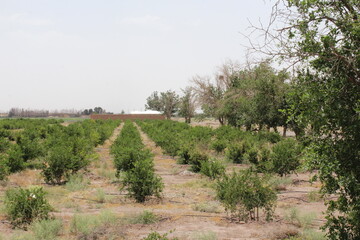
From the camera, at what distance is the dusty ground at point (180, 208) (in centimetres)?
620

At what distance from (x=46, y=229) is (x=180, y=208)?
3.13 m

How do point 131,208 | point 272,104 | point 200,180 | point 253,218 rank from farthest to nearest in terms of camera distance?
1. point 272,104
2. point 200,180
3. point 131,208
4. point 253,218

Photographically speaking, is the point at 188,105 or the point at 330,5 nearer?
the point at 330,5

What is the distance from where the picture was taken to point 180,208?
27.0 feet

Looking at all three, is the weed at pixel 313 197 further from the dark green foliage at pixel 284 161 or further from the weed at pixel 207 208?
the dark green foliage at pixel 284 161

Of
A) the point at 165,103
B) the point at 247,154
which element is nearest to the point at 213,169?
the point at 247,154

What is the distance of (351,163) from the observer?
4.63 metres

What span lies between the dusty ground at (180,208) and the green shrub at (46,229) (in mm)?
148

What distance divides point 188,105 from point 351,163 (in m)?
70.9

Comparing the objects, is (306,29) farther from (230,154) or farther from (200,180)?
(230,154)

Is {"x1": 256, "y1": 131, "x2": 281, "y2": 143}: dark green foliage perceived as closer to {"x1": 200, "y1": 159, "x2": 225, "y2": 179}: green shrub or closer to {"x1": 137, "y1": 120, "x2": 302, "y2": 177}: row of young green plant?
{"x1": 137, "y1": 120, "x2": 302, "y2": 177}: row of young green plant

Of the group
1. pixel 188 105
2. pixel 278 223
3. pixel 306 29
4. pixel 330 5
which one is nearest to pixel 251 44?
pixel 306 29

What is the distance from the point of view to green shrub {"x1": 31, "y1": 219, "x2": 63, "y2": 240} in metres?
5.84

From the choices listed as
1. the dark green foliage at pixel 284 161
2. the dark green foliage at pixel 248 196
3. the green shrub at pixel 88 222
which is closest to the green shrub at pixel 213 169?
the dark green foliage at pixel 284 161
